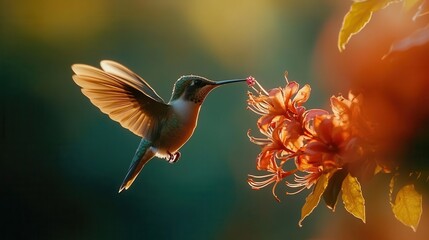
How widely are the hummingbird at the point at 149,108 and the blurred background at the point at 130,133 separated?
4.20 metres

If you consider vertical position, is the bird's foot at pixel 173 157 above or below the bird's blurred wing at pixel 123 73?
below

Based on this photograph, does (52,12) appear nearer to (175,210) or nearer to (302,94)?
(175,210)

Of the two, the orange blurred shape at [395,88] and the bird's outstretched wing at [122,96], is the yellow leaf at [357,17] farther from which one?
the bird's outstretched wing at [122,96]

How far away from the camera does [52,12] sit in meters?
9.04

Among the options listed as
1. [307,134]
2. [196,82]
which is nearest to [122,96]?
[196,82]

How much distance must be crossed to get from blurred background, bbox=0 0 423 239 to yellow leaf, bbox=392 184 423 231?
17.0 feet

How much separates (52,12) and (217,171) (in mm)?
3384

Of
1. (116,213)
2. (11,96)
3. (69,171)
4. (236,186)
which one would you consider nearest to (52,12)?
(11,96)

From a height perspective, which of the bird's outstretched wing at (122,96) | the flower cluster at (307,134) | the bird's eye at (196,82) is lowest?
the flower cluster at (307,134)

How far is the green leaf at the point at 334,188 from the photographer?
118cm

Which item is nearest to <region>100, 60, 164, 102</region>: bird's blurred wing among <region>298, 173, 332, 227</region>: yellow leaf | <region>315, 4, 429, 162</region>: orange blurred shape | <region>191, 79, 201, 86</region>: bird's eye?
<region>191, 79, 201, 86</region>: bird's eye

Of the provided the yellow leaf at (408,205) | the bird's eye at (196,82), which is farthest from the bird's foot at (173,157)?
the yellow leaf at (408,205)

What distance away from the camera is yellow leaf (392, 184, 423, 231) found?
3.62 ft

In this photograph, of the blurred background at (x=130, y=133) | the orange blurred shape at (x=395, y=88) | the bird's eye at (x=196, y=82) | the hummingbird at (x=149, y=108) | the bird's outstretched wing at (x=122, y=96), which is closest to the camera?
the orange blurred shape at (x=395, y=88)
